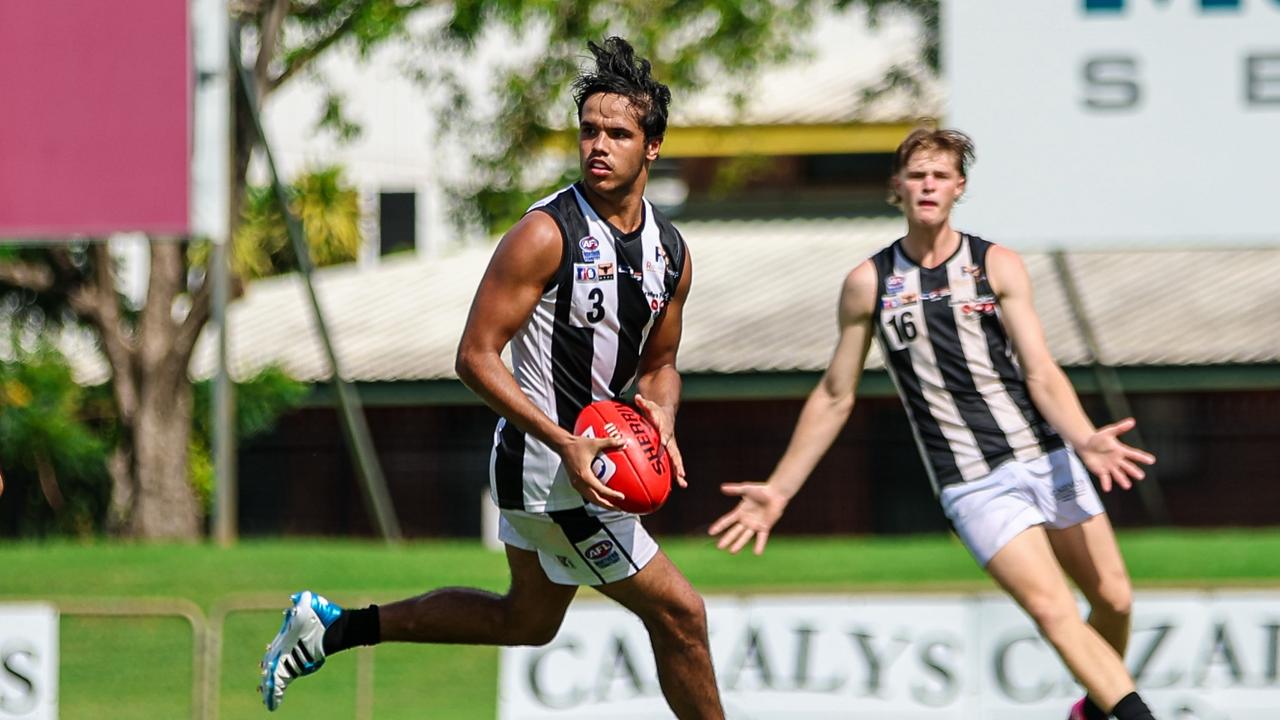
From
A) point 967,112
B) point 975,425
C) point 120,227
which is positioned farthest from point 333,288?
point 975,425

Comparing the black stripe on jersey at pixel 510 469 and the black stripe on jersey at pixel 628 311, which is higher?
the black stripe on jersey at pixel 628 311

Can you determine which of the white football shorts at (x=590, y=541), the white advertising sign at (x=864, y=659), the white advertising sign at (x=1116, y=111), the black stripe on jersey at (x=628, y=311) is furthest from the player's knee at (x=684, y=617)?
the white advertising sign at (x=1116, y=111)

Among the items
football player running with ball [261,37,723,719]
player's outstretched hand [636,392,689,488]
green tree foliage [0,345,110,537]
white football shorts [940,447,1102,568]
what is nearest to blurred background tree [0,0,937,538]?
green tree foliage [0,345,110,537]

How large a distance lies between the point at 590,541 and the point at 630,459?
39 cm

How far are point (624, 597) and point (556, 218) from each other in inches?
49.8

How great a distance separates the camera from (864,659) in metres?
9.56

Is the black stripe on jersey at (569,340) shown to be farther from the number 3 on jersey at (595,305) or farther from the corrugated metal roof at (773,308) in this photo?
the corrugated metal roof at (773,308)

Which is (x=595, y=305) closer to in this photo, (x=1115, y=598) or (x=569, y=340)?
(x=569, y=340)

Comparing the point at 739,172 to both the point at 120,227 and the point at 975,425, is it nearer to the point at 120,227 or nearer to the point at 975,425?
the point at 120,227

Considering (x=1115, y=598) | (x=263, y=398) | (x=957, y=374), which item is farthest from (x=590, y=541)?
(x=263, y=398)

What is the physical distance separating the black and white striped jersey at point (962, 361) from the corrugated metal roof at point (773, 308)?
16977mm

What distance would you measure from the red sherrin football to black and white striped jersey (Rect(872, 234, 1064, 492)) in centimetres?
122

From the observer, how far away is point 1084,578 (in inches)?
301

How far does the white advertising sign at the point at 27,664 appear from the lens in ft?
31.6
